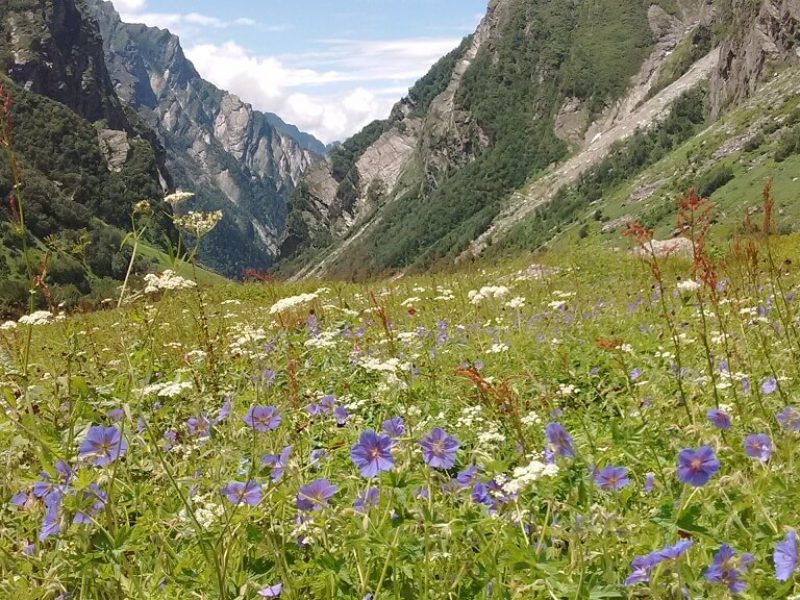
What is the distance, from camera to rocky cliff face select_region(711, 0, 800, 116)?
123062 millimetres

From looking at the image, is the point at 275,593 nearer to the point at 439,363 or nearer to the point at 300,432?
the point at 300,432

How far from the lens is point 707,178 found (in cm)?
10819

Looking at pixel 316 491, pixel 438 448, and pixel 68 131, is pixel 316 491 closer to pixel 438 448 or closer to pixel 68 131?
pixel 438 448

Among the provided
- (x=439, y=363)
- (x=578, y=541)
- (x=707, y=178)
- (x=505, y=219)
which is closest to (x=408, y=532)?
(x=578, y=541)

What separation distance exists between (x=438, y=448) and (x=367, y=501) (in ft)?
0.88

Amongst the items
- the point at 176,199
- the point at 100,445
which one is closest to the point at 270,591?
the point at 100,445

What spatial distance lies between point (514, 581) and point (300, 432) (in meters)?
1.57

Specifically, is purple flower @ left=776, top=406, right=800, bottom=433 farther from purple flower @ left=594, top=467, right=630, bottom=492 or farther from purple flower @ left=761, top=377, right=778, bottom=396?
purple flower @ left=761, top=377, right=778, bottom=396

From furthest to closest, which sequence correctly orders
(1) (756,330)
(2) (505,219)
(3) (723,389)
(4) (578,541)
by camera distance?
1. (2) (505,219)
2. (1) (756,330)
3. (3) (723,389)
4. (4) (578,541)

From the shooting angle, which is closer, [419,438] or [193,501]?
[419,438]

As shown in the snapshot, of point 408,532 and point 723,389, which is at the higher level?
point 408,532

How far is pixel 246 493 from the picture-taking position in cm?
219

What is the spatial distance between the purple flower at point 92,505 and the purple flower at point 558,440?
1.30 meters

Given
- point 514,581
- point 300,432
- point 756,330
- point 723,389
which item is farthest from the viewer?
point 756,330
